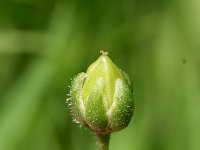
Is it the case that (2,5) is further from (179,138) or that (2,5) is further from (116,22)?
(179,138)

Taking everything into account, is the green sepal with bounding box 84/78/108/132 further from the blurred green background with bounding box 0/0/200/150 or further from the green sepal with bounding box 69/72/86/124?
the blurred green background with bounding box 0/0/200/150

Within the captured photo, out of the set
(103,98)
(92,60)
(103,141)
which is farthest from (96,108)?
(92,60)

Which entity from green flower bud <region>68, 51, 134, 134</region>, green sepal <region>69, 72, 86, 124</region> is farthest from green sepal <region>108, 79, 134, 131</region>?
green sepal <region>69, 72, 86, 124</region>

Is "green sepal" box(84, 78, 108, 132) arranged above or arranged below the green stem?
above

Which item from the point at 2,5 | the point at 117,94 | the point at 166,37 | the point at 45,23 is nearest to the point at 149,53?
the point at 166,37

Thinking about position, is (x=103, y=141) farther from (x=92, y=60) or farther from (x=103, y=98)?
(x=92, y=60)

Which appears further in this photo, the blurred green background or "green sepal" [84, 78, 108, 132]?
the blurred green background
